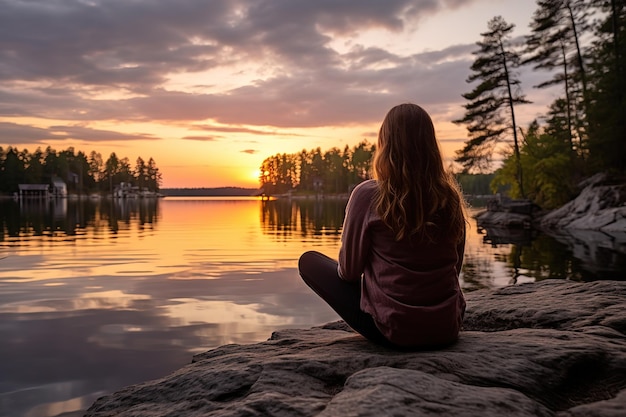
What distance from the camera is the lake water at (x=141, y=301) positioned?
515 centimetres

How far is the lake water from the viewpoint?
16.9ft

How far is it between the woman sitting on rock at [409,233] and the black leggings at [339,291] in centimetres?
13

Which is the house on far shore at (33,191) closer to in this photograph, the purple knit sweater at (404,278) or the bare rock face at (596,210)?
the bare rock face at (596,210)

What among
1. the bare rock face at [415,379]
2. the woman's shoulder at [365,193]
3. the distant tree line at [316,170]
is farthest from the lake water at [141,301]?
the distant tree line at [316,170]

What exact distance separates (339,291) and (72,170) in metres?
142

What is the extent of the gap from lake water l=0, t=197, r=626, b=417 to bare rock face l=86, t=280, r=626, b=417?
5.32 ft

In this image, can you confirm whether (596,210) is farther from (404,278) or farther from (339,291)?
(404,278)

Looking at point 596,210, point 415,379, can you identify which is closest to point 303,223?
point 596,210

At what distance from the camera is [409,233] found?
334cm

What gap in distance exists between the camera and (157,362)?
550cm

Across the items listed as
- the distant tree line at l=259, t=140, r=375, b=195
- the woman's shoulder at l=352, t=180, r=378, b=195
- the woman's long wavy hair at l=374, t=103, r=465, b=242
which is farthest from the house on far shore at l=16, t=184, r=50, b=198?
the woman's long wavy hair at l=374, t=103, r=465, b=242

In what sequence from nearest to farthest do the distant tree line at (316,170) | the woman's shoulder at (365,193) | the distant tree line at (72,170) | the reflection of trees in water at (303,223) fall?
the woman's shoulder at (365,193)
the reflection of trees in water at (303,223)
the distant tree line at (72,170)
the distant tree line at (316,170)

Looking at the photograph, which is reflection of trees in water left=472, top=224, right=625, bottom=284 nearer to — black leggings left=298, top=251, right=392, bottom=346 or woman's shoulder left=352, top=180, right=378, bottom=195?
black leggings left=298, top=251, right=392, bottom=346

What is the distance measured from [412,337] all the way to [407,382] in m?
0.77
